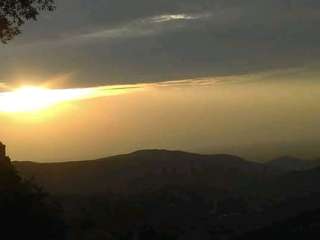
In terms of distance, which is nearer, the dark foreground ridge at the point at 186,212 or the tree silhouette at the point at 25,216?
the tree silhouette at the point at 25,216

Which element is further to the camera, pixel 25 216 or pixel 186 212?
pixel 186 212

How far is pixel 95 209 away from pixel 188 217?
90.9 ft

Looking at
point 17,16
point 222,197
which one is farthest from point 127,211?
point 17,16

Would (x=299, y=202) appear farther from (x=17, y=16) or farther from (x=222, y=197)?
(x=17, y=16)

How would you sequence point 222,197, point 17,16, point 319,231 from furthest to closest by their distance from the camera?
point 222,197 < point 319,231 < point 17,16

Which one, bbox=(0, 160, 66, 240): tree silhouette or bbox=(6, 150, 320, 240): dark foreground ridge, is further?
bbox=(6, 150, 320, 240): dark foreground ridge

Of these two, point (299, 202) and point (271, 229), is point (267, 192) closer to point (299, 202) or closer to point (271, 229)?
point (299, 202)

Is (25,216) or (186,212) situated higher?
(186,212)

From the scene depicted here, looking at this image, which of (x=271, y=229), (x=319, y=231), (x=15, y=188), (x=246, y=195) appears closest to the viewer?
(x=15, y=188)

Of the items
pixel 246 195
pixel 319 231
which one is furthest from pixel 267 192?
pixel 319 231

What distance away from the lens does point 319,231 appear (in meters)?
70.4

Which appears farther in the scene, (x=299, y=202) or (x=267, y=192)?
(x=267, y=192)

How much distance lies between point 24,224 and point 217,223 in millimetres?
86540

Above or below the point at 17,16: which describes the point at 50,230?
below
